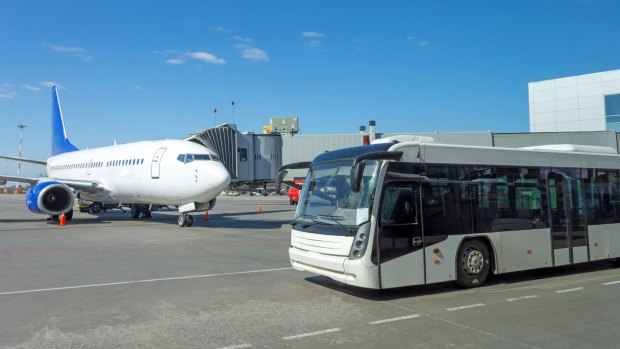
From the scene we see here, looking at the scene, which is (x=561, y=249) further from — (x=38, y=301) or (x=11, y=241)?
(x=11, y=241)

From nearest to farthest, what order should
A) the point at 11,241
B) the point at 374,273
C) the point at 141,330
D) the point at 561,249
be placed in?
the point at 141,330, the point at 374,273, the point at 561,249, the point at 11,241

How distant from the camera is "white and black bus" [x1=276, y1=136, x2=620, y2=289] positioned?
7512 millimetres

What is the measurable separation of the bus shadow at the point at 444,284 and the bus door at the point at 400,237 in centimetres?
48

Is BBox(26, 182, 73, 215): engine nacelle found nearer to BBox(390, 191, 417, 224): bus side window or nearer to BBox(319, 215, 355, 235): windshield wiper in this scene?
BBox(319, 215, 355, 235): windshield wiper

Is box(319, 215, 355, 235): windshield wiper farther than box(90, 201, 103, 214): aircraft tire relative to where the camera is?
No

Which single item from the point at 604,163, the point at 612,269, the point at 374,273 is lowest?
the point at 612,269

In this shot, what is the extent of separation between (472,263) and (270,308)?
370 centimetres

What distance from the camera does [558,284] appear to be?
8938mm

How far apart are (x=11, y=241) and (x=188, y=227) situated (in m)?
6.88

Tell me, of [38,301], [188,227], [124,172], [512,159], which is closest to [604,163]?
[512,159]

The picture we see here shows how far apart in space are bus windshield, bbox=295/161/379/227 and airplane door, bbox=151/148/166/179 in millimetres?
13595

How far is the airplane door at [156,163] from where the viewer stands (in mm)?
21013

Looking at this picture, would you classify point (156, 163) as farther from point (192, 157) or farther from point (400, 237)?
point (400, 237)

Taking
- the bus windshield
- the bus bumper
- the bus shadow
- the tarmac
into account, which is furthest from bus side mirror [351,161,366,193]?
the bus shadow
